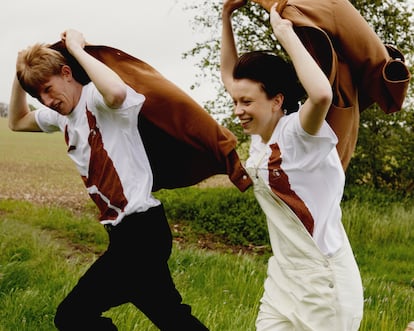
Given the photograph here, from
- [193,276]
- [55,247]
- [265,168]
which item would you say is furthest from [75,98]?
[55,247]

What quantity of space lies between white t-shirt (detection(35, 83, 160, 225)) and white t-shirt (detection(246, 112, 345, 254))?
24.8 inches

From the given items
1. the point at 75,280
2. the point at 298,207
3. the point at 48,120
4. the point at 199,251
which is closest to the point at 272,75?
the point at 298,207

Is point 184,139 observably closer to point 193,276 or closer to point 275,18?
point 275,18

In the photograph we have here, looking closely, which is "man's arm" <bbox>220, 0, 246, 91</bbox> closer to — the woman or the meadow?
the woman

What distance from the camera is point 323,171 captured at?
2.48 metres

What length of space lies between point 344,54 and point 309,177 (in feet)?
Result: 1.76

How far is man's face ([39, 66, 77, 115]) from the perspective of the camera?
9.53 ft

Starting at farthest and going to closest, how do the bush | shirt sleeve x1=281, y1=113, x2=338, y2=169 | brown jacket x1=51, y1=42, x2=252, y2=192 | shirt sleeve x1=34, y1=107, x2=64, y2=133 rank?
1. the bush
2. shirt sleeve x1=34, y1=107, x2=64, y2=133
3. brown jacket x1=51, y1=42, x2=252, y2=192
4. shirt sleeve x1=281, y1=113, x2=338, y2=169

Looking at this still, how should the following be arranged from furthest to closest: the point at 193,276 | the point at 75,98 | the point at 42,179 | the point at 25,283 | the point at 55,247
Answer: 1. the point at 42,179
2. the point at 55,247
3. the point at 193,276
4. the point at 25,283
5. the point at 75,98

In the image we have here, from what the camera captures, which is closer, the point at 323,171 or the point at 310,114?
the point at 310,114

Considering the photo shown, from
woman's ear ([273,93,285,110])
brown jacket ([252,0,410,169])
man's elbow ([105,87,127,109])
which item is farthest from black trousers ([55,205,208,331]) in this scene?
brown jacket ([252,0,410,169])

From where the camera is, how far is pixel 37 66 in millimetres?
2893

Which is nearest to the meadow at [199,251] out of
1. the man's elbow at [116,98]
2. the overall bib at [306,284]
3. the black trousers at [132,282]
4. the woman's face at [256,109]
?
the black trousers at [132,282]

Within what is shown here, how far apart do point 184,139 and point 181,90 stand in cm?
23
